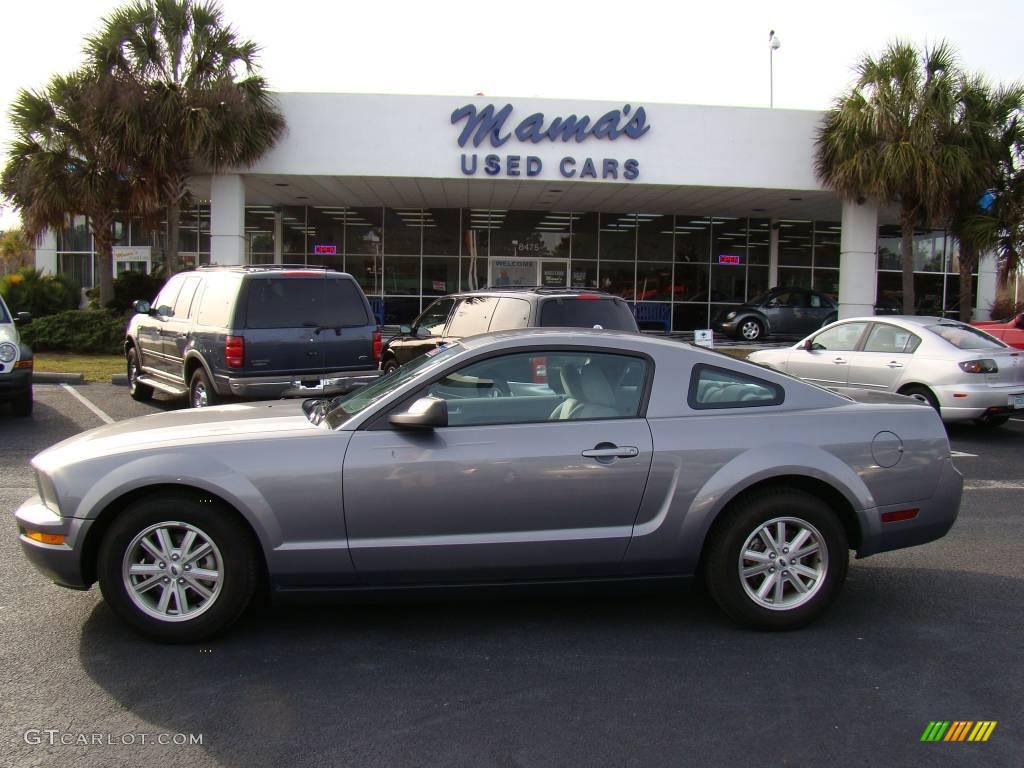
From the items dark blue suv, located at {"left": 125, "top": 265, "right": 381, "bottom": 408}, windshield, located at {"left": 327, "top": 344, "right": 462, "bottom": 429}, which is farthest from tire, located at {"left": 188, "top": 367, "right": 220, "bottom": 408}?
windshield, located at {"left": 327, "top": 344, "right": 462, "bottom": 429}

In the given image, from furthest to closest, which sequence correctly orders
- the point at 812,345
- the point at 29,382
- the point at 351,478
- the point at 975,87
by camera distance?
the point at 975,87 < the point at 812,345 < the point at 29,382 < the point at 351,478

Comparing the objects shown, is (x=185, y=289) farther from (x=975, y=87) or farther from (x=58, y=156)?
(x=975, y=87)

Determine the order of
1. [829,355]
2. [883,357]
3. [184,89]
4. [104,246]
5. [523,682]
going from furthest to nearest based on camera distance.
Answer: [104,246] < [184,89] < [829,355] < [883,357] < [523,682]

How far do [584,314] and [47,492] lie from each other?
593cm

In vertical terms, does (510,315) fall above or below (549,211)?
below

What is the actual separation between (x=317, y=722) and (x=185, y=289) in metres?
8.81

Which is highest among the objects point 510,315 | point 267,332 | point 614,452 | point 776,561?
point 510,315

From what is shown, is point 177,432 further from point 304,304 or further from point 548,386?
point 304,304

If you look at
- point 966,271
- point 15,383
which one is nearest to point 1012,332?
point 966,271

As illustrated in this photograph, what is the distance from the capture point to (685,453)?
4363 millimetres

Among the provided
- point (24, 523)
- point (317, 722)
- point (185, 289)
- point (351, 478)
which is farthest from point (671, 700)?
point (185, 289)

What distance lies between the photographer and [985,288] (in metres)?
25.3

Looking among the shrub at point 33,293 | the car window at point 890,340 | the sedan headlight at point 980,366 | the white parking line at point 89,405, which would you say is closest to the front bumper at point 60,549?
the white parking line at point 89,405

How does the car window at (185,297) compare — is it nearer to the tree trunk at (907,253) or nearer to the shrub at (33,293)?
the shrub at (33,293)
